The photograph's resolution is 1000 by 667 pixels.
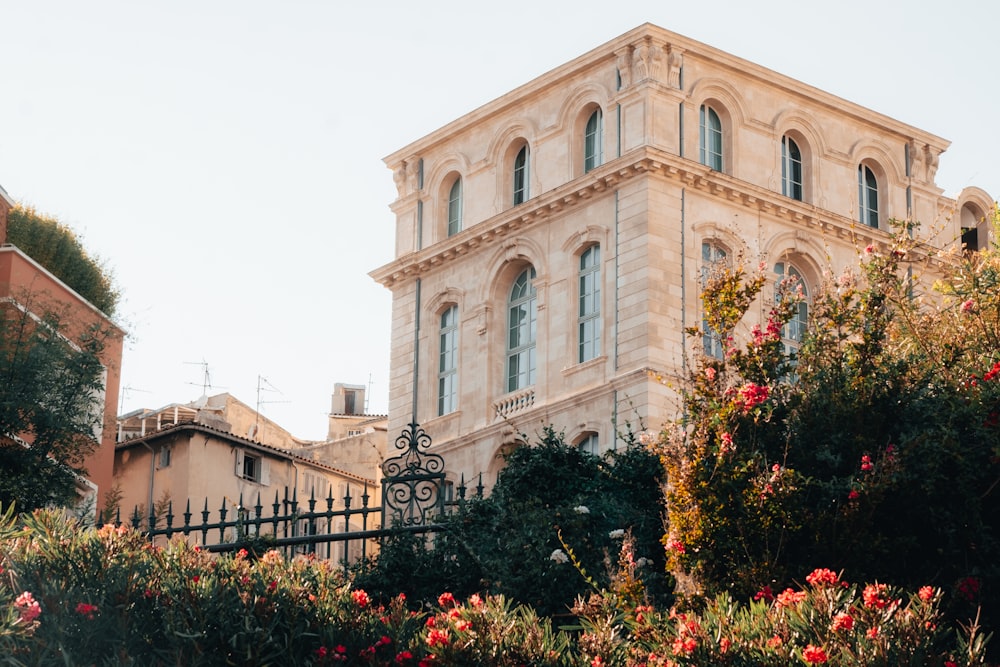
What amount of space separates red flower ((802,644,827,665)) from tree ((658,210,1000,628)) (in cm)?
269

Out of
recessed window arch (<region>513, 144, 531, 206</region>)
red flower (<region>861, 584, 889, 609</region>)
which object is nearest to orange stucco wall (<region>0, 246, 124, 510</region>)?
red flower (<region>861, 584, 889, 609</region>)

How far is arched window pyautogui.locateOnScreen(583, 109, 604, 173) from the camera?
4072 centimetres

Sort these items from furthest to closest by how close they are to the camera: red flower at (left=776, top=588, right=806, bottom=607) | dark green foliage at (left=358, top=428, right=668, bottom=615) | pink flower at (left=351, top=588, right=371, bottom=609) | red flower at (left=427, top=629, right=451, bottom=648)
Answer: dark green foliage at (left=358, top=428, right=668, bottom=615) < pink flower at (left=351, top=588, right=371, bottom=609) < red flower at (left=427, top=629, right=451, bottom=648) < red flower at (left=776, top=588, right=806, bottom=607)

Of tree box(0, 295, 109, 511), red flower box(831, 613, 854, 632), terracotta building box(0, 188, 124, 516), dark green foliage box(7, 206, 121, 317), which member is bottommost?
red flower box(831, 613, 854, 632)

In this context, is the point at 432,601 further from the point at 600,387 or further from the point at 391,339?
the point at 391,339

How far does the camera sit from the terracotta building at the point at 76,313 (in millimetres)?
26406

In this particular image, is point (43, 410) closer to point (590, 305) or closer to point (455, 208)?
point (590, 305)

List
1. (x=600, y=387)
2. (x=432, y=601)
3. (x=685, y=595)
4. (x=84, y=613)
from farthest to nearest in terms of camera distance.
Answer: (x=600, y=387) < (x=432, y=601) < (x=685, y=595) < (x=84, y=613)

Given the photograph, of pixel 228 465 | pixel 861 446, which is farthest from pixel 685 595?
pixel 228 465

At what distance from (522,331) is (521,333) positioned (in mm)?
54

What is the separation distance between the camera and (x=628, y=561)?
16328mm

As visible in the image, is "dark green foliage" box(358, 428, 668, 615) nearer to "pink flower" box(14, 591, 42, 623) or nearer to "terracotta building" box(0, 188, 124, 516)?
"pink flower" box(14, 591, 42, 623)

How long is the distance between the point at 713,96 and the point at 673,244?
3.61 meters

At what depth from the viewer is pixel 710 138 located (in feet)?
134
